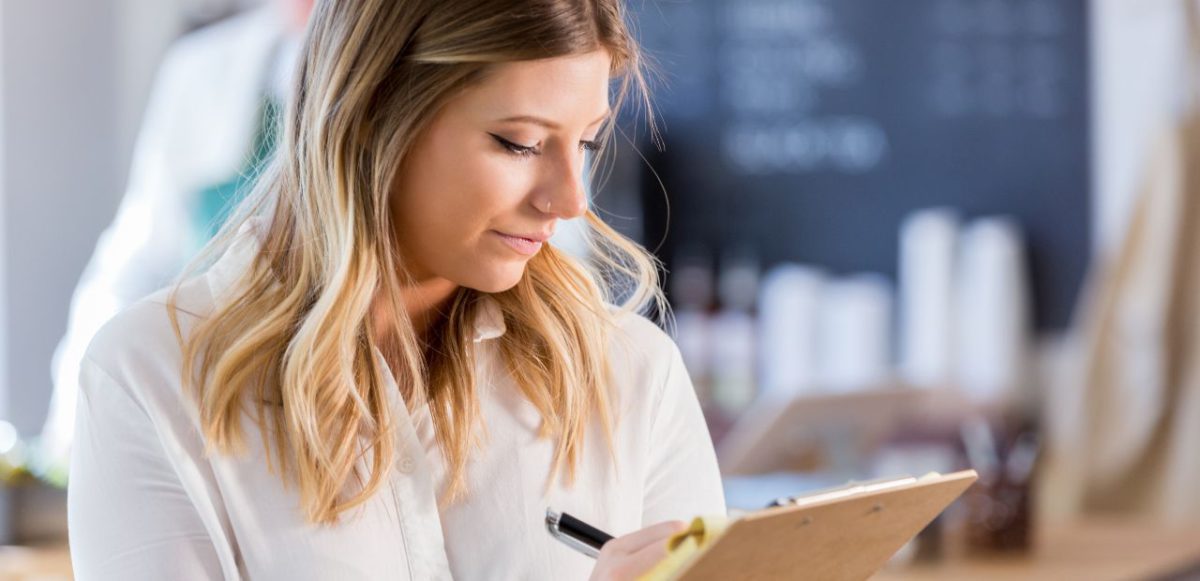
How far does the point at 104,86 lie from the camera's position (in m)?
4.03

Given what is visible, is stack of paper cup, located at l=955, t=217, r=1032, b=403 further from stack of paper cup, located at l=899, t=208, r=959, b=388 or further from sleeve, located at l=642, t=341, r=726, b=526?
sleeve, located at l=642, t=341, r=726, b=526

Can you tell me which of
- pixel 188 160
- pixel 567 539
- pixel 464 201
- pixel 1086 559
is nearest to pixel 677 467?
pixel 567 539

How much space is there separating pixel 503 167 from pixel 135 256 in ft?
6.02

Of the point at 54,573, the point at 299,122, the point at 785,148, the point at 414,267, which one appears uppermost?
the point at 299,122

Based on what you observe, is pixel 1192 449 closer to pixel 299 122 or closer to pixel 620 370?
pixel 620 370

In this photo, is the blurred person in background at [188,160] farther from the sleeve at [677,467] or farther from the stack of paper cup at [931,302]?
the stack of paper cup at [931,302]

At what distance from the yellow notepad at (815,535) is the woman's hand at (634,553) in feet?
0.16

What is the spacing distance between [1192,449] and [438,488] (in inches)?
99.2

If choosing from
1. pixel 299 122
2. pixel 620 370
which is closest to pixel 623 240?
pixel 620 370

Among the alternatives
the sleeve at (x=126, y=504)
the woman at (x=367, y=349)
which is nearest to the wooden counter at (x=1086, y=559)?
the woman at (x=367, y=349)

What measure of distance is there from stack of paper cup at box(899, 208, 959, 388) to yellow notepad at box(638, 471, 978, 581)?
8.09 ft

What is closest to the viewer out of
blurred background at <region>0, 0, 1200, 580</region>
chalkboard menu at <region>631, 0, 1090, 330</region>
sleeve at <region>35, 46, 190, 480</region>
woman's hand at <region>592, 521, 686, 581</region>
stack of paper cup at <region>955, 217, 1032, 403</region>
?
woman's hand at <region>592, 521, 686, 581</region>

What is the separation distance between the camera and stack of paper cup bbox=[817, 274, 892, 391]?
3.80 m

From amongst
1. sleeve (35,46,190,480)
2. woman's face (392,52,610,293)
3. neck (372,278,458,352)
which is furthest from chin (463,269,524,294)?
sleeve (35,46,190,480)
